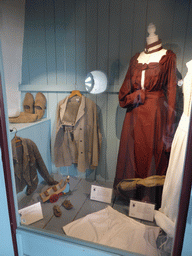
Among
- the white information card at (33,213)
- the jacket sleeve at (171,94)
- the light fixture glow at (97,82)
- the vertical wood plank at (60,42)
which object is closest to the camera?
the white information card at (33,213)

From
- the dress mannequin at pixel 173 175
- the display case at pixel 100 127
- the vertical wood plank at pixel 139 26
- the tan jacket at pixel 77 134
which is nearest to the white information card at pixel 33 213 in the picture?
the display case at pixel 100 127

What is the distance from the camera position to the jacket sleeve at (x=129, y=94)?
1.15 metres

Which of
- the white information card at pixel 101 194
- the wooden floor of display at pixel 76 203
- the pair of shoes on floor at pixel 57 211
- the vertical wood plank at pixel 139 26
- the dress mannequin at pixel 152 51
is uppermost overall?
the vertical wood plank at pixel 139 26

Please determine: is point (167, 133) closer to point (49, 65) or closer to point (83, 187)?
point (83, 187)

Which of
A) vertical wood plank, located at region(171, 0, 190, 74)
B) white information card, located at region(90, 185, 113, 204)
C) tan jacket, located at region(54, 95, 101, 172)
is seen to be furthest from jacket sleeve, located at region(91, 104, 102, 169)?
vertical wood plank, located at region(171, 0, 190, 74)

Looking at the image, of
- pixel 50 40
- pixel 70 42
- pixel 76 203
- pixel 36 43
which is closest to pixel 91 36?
pixel 70 42

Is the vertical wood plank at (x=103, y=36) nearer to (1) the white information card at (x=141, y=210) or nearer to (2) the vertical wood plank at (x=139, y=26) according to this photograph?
(2) the vertical wood plank at (x=139, y=26)

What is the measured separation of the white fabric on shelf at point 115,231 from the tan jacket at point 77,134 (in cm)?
44

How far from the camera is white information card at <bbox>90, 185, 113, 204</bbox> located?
1.21 meters

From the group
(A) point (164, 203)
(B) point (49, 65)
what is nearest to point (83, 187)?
(A) point (164, 203)

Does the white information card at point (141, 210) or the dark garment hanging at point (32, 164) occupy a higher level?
the dark garment hanging at point (32, 164)

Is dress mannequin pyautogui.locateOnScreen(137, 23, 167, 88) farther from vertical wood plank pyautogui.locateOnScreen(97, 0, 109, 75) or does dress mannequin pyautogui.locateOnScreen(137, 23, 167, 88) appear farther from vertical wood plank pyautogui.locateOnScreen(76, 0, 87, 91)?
vertical wood plank pyautogui.locateOnScreen(76, 0, 87, 91)

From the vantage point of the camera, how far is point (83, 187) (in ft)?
4.45

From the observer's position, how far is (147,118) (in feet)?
3.78
